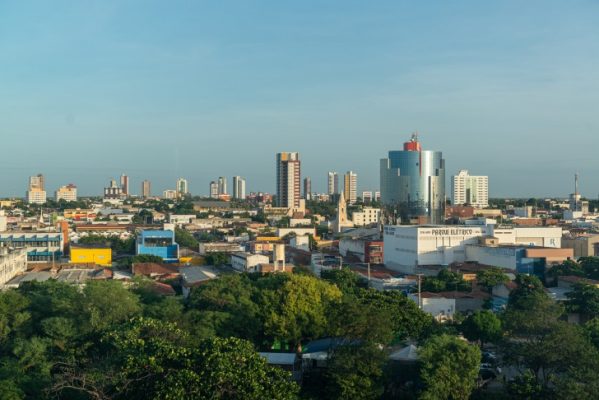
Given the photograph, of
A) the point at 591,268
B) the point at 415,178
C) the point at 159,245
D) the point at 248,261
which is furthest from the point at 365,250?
the point at 415,178

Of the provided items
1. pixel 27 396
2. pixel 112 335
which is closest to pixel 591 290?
pixel 112 335

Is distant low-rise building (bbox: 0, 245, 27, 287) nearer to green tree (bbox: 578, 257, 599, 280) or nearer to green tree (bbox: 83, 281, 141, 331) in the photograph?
green tree (bbox: 83, 281, 141, 331)

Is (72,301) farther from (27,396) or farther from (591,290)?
(591,290)

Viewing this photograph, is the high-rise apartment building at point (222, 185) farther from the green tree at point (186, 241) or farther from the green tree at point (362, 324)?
Result: the green tree at point (362, 324)

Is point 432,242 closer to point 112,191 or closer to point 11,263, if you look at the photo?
point 11,263

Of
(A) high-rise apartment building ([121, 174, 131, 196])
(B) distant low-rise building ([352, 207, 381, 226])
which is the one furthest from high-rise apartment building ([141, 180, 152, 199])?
(B) distant low-rise building ([352, 207, 381, 226])
